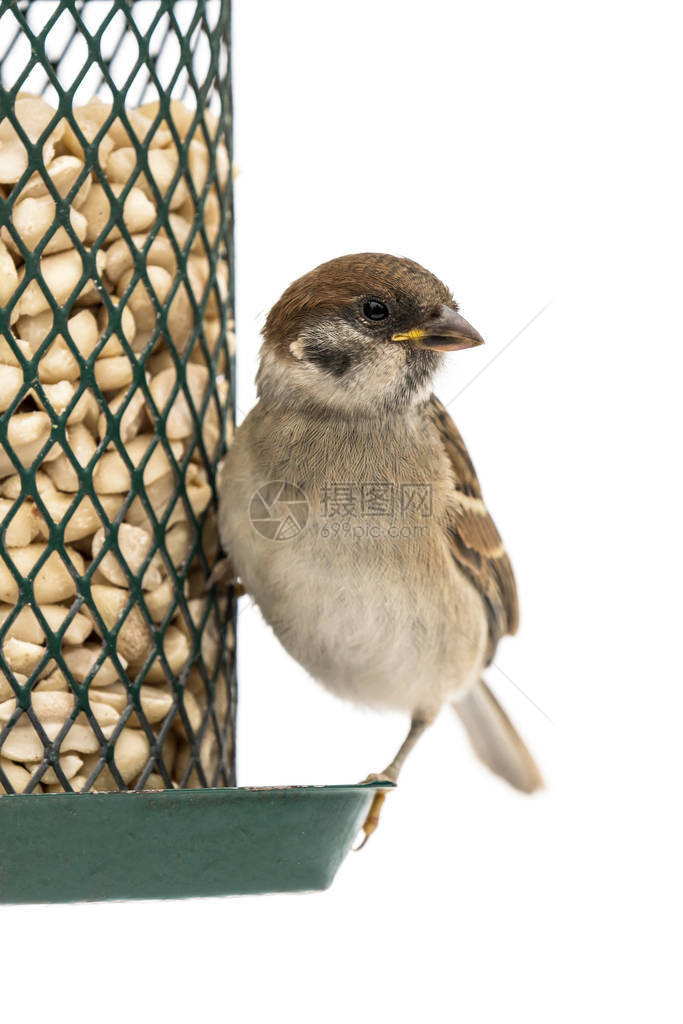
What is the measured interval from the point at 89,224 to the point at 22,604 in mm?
578

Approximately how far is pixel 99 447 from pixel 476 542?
2.52 ft

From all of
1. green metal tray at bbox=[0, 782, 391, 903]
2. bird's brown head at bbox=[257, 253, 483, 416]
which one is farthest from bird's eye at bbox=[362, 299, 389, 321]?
green metal tray at bbox=[0, 782, 391, 903]

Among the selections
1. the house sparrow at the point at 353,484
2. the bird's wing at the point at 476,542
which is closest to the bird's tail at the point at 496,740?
the bird's wing at the point at 476,542

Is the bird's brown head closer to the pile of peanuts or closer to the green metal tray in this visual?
the pile of peanuts

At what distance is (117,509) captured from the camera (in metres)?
1.91

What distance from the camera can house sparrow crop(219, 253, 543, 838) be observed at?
6.48 ft

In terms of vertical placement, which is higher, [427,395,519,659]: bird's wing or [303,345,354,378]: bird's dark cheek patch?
[303,345,354,378]: bird's dark cheek patch

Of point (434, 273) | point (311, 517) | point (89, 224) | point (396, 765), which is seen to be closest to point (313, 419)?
point (311, 517)

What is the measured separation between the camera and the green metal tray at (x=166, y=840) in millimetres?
1575

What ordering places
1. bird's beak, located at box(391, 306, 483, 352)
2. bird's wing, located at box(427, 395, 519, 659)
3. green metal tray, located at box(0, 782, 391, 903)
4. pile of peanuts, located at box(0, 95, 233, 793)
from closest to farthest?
green metal tray, located at box(0, 782, 391, 903) < pile of peanuts, located at box(0, 95, 233, 793) < bird's beak, located at box(391, 306, 483, 352) < bird's wing, located at box(427, 395, 519, 659)

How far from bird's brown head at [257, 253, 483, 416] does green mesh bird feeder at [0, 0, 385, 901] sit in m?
0.14

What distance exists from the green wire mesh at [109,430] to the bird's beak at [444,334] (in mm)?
339

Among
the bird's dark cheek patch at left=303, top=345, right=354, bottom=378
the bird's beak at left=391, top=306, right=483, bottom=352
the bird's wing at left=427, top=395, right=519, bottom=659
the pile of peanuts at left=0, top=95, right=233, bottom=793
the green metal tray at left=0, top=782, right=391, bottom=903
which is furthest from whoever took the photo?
the bird's wing at left=427, top=395, right=519, bottom=659

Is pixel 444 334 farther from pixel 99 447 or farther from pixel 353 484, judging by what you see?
pixel 99 447
